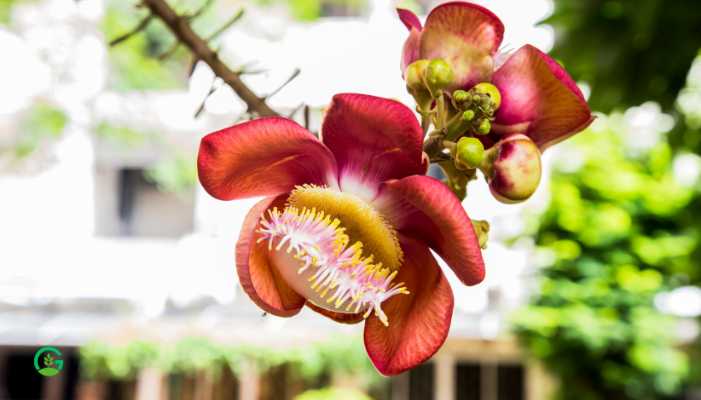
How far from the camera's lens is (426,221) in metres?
0.34

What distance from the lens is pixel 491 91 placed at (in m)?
0.36

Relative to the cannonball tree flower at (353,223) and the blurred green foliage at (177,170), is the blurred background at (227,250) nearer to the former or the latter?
the blurred green foliage at (177,170)

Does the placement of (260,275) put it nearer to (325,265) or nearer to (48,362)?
(325,265)

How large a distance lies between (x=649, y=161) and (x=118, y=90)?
376cm

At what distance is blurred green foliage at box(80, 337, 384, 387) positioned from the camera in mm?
6383

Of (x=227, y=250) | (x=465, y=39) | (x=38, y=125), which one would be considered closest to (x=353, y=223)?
(x=465, y=39)

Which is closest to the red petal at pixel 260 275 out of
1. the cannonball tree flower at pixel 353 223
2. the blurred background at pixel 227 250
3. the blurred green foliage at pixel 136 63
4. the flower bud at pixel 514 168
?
the cannonball tree flower at pixel 353 223

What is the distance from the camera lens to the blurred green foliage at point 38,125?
4926 mm

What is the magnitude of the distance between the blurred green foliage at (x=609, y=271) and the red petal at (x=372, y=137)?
5434mm

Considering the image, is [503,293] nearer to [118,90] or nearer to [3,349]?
[118,90]

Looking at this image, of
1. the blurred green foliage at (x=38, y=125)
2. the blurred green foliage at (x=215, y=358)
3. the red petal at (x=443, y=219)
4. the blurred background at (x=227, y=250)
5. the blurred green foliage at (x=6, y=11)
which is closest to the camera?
the red petal at (x=443, y=219)

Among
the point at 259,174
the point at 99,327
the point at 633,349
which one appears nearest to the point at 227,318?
the point at 99,327

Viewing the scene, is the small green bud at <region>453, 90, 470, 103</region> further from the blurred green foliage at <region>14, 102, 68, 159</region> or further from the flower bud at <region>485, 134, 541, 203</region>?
the blurred green foliage at <region>14, 102, 68, 159</region>

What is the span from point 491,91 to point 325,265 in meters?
0.11
